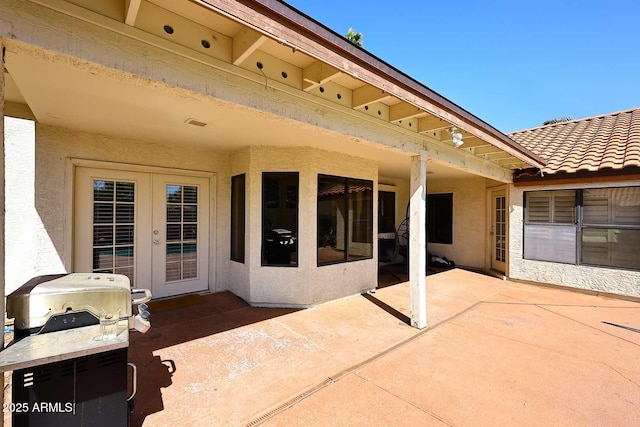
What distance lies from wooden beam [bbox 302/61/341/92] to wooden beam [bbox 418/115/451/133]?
2.15 meters

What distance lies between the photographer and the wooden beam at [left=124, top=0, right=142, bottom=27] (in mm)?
1719

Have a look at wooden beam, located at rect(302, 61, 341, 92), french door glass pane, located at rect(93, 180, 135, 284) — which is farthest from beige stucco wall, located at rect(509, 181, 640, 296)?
french door glass pane, located at rect(93, 180, 135, 284)

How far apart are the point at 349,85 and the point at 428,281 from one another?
6.04 m

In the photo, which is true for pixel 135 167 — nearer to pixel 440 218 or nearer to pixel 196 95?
pixel 196 95

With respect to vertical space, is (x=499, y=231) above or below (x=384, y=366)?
above

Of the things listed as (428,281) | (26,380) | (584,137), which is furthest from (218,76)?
(584,137)

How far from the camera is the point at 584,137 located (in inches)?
329

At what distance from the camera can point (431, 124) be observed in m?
4.27

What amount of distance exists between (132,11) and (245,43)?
0.75 meters

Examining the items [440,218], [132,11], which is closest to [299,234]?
[132,11]

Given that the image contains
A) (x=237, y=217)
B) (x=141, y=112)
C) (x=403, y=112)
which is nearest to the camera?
(x=141, y=112)

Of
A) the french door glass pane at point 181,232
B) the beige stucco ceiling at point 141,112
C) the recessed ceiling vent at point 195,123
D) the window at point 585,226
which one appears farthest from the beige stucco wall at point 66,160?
the window at point 585,226

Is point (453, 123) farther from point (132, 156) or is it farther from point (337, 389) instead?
point (132, 156)

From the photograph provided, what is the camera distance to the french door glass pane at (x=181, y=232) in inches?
218
